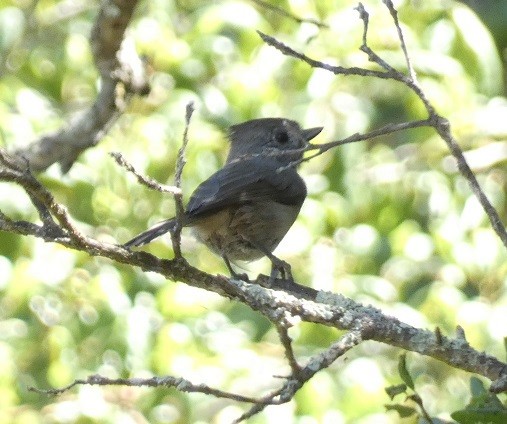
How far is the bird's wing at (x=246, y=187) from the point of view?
12.9 ft

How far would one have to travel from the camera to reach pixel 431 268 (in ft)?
16.2

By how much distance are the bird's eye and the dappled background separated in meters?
0.14

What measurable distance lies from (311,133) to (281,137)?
0.34 m

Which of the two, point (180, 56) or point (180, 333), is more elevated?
point (180, 56)

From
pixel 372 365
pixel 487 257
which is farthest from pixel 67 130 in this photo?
pixel 487 257

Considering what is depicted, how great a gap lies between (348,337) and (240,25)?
2724 millimetres

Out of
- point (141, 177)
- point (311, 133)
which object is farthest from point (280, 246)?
point (141, 177)

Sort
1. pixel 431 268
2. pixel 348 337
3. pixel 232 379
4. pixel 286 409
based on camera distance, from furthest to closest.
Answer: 1. pixel 431 268
2. pixel 232 379
3. pixel 286 409
4. pixel 348 337

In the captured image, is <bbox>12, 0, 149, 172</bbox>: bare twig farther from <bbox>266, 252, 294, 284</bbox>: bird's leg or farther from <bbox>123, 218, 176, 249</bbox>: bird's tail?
<bbox>266, 252, 294, 284</bbox>: bird's leg

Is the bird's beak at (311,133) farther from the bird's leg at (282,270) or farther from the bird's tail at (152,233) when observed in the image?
the bird's tail at (152,233)

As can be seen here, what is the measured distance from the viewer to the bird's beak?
186 inches

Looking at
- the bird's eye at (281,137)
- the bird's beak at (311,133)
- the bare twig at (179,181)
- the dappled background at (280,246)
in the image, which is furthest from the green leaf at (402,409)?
the bird's eye at (281,137)

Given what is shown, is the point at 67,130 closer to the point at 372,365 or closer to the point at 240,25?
the point at 240,25

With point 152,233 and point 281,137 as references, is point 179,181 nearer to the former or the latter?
point 152,233
